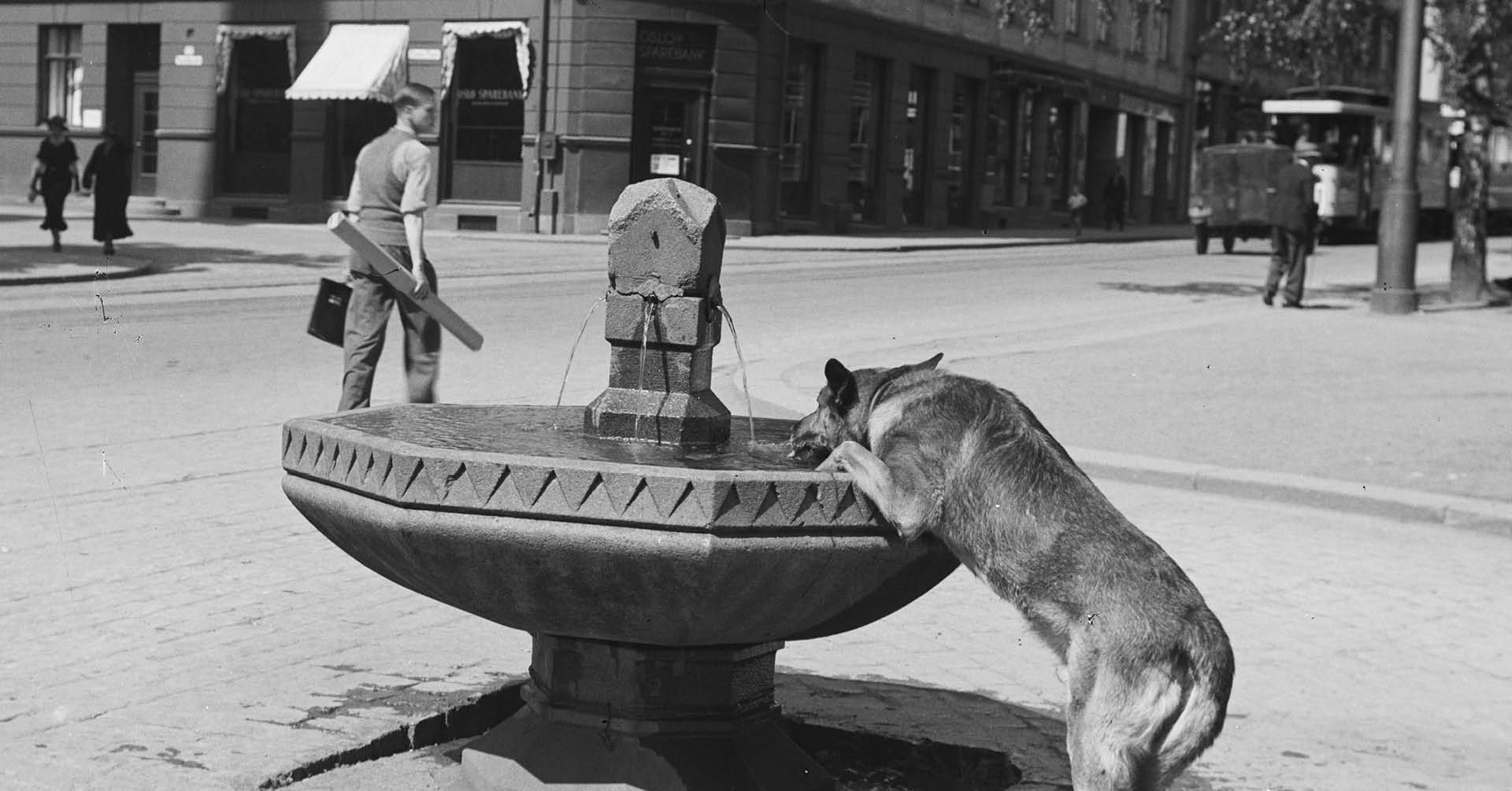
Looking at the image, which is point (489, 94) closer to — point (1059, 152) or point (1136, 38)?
point (1059, 152)

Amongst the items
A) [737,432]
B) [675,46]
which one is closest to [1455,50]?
[675,46]

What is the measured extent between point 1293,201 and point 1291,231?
1.49 feet

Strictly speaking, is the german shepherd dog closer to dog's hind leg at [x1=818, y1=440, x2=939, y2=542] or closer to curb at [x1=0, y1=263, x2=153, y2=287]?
dog's hind leg at [x1=818, y1=440, x2=939, y2=542]

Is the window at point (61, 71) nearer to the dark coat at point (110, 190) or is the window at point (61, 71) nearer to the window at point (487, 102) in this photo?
the window at point (487, 102)

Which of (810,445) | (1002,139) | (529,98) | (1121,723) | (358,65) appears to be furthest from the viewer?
(1002,139)

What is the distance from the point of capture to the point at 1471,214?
24750 mm

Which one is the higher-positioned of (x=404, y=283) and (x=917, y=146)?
(x=917, y=146)

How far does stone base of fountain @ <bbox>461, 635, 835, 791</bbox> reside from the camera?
14.8 feet

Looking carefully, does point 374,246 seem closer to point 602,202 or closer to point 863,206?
point 602,202

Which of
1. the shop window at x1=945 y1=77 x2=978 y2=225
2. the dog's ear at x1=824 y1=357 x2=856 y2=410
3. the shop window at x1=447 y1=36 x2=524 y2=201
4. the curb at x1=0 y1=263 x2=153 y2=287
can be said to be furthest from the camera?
the shop window at x1=945 y1=77 x2=978 y2=225

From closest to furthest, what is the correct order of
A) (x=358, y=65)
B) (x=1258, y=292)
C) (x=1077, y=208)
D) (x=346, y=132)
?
1. (x=1258, y=292)
2. (x=358, y=65)
3. (x=346, y=132)
4. (x=1077, y=208)

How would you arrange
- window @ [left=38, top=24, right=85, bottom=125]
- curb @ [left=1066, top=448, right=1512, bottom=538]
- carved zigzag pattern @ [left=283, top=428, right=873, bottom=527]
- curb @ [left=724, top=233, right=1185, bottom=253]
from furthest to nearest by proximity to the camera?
window @ [left=38, top=24, right=85, bottom=125], curb @ [left=724, top=233, right=1185, bottom=253], curb @ [left=1066, top=448, right=1512, bottom=538], carved zigzag pattern @ [left=283, top=428, right=873, bottom=527]

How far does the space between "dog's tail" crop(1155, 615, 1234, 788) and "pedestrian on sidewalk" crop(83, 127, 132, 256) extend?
863 inches

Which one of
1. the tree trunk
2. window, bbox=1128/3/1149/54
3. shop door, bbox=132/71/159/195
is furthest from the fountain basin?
window, bbox=1128/3/1149/54
